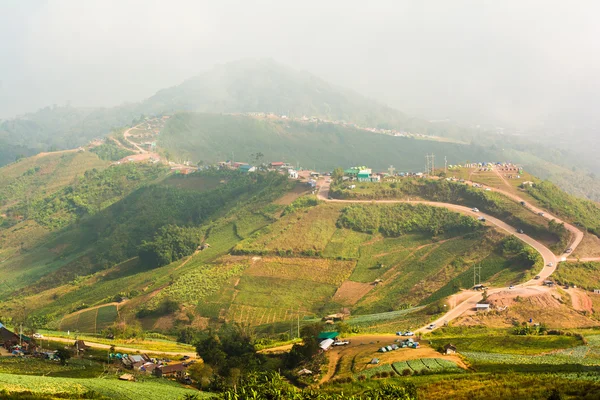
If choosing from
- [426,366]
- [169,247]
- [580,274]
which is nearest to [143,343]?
[426,366]

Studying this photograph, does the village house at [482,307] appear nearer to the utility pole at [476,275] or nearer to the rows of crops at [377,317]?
the rows of crops at [377,317]

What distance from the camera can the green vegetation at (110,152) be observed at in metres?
134

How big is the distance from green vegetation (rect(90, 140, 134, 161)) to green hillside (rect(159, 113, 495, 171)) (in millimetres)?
10626

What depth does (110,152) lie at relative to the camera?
136 m

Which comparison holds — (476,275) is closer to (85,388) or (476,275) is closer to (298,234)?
(298,234)

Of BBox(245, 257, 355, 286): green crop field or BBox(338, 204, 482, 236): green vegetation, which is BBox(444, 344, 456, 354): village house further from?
BBox(338, 204, 482, 236): green vegetation

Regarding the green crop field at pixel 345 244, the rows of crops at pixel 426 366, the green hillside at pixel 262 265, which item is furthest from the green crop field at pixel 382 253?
the rows of crops at pixel 426 366

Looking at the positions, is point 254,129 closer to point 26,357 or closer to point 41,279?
point 41,279

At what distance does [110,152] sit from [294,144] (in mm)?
49713

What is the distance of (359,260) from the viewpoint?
63.5 metres

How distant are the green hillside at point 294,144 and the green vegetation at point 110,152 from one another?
10.6 meters

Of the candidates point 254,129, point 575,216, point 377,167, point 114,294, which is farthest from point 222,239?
point 254,129

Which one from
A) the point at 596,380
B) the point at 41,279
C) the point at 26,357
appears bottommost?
the point at 41,279

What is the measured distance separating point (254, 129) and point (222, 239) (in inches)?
3700
